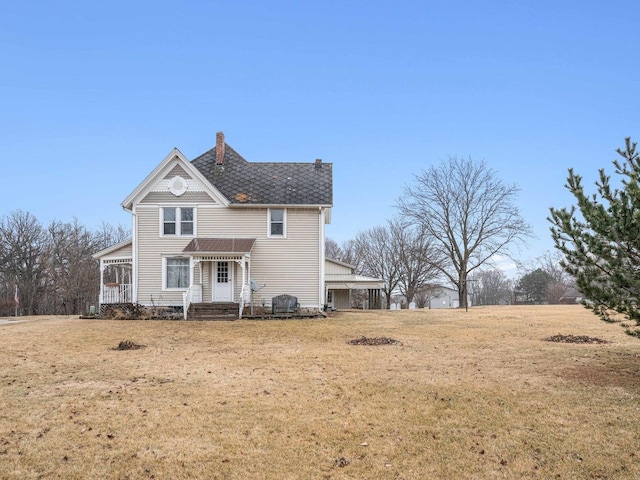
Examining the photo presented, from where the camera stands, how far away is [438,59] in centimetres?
1981

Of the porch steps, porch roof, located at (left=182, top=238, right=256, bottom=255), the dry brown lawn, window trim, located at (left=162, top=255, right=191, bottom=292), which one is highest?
porch roof, located at (left=182, top=238, right=256, bottom=255)

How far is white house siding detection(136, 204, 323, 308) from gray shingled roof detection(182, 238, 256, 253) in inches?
16.3

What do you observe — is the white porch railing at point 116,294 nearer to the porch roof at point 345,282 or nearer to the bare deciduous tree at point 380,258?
the porch roof at point 345,282

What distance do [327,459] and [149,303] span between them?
1939 cm

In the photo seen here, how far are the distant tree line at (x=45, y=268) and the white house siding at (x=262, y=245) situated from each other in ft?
85.5

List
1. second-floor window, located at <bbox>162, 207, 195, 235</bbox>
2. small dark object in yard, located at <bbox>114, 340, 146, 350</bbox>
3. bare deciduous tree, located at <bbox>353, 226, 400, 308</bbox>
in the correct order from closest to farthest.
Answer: small dark object in yard, located at <bbox>114, 340, 146, 350</bbox> < second-floor window, located at <bbox>162, 207, 195, 235</bbox> < bare deciduous tree, located at <bbox>353, 226, 400, 308</bbox>

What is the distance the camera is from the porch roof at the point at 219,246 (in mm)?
21828

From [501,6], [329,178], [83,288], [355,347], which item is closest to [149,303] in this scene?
[329,178]

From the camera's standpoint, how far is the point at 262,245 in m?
23.5

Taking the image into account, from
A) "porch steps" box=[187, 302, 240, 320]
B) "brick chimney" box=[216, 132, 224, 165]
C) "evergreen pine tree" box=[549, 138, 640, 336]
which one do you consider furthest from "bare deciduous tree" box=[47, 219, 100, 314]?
"evergreen pine tree" box=[549, 138, 640, 336]

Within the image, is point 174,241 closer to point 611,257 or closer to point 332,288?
point 332,288

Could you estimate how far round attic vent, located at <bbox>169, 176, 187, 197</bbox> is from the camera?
76.1ft

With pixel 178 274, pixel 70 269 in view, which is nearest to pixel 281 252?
pixel 178 274

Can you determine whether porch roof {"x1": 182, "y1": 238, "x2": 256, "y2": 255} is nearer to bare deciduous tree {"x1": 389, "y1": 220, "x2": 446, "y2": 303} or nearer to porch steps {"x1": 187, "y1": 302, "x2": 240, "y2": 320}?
porch steps {"x1": 187, "y1": 302, "x2": 240, "y2": 320}
